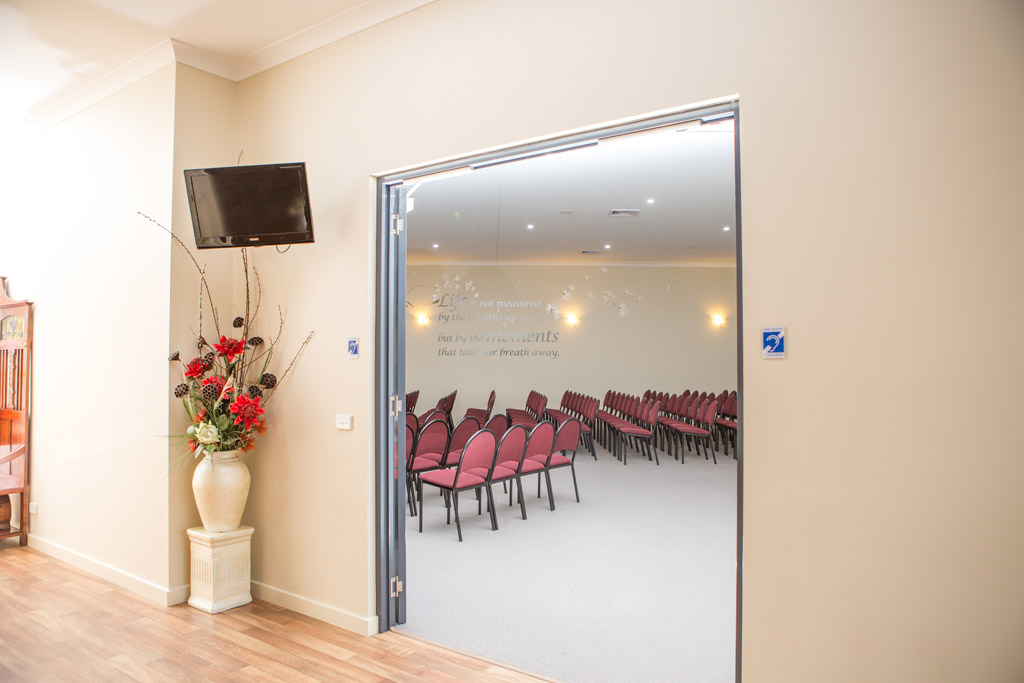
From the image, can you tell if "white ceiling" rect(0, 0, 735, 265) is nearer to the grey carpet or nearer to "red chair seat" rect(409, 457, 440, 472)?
"red chair seat" rect(409, 457, 440, 472)

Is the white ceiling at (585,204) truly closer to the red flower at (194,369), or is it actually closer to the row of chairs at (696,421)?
the red flower at (194,369)

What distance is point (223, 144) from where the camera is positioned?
4.12m

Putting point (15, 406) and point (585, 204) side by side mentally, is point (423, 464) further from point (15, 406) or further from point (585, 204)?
point (15, 406)

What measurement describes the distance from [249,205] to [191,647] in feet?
7.71

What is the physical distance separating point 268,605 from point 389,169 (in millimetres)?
2701

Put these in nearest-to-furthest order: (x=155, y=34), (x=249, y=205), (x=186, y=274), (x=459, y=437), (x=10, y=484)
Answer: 1. (x=249, y=205)
2. (x=155, y=34)
3. (x=186, y=274)
4. (x=10, y=484)
5. (x=459, y=437)

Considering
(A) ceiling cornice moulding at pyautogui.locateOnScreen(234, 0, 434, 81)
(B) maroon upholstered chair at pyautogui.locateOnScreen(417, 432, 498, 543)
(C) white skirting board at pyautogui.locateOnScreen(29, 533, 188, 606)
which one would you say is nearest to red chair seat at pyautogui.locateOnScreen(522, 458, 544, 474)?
(B) maroon upholstered chair at pyautogui.locateOnScreen(417, 432, 498, 543)

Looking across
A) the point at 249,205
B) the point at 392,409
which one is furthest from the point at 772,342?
the point at 249,205

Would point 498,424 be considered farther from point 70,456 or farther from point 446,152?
point 70,456

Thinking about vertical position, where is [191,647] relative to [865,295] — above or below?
below

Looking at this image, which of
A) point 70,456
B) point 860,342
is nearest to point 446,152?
point 860,342

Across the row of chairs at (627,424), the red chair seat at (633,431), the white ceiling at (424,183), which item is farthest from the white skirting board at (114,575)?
the red chair seat at (633,431)

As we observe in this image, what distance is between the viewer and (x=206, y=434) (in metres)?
3.64

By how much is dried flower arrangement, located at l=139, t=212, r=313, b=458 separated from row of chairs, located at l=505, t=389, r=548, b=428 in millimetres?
2032
